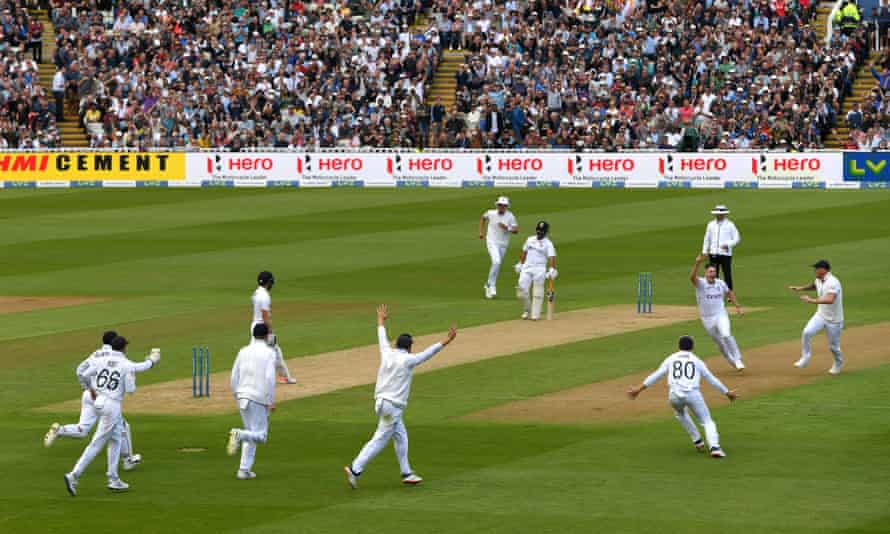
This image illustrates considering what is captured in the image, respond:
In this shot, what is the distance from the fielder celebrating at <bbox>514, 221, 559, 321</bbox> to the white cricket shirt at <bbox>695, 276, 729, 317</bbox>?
5.89 meters

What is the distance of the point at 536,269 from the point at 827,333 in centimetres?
764

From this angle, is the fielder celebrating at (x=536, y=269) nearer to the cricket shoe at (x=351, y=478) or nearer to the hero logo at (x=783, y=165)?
the cricket shoe at (x=351, y=478)

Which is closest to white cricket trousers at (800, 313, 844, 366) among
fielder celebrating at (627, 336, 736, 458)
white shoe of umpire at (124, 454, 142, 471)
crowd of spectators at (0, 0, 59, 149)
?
fielder celebrating at (627, 336, 736, 458)

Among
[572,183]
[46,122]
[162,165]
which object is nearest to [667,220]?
[572,183]

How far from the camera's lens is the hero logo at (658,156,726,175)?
192 feet

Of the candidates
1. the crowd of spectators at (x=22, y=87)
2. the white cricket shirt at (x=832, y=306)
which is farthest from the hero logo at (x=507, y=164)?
the white cricket shirt at (x=832, y=306)

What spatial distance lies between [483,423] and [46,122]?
4653cm

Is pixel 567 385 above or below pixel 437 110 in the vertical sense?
below

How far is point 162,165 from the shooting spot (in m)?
63.4

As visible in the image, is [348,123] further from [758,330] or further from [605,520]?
[605,520]

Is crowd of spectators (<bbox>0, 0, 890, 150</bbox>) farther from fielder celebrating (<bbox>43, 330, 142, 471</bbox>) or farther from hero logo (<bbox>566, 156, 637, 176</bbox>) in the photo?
fielder celebrating (<bbox>43, 330, 142, 471</bbox>)

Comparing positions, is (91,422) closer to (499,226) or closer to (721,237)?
(499,226)

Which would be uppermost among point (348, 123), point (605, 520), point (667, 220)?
point (348, 123)

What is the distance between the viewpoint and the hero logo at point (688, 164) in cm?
5859
